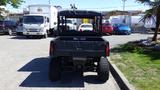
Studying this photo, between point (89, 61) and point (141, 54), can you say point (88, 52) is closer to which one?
point (89, 61)

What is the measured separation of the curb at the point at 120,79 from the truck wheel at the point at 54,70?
188cm

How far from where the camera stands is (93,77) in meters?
13.4

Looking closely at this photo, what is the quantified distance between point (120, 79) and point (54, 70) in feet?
6.73

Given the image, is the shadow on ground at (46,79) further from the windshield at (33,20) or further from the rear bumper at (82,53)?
the windshield at (33,20)

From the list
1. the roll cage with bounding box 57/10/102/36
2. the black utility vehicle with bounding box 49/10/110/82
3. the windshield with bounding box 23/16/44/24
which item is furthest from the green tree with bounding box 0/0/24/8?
the black utility vehicle with bounding box 49/10/110/82

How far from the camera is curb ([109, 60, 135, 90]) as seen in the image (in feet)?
36.0

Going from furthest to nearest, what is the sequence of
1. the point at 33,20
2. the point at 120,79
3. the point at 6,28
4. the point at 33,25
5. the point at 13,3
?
the point at 13,3
the point at 6,28
the point at 33,20
the point at 33,25
the point at 120,79

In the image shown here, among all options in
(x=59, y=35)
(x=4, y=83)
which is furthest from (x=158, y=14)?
(x=4, y=83)

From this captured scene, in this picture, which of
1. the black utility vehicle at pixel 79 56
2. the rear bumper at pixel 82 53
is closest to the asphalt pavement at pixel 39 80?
the black utility vehicle at pixel 79 56

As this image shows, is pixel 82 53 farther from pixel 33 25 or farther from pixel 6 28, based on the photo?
pixel 6 28

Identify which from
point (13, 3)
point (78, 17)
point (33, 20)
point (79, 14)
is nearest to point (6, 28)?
point (13, 3)

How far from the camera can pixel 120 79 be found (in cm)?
1250

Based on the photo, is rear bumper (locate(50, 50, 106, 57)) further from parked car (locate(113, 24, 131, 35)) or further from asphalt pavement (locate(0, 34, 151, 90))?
parked car (locate(113, 24, 131, 35))

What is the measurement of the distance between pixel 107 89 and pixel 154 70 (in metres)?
2.79
